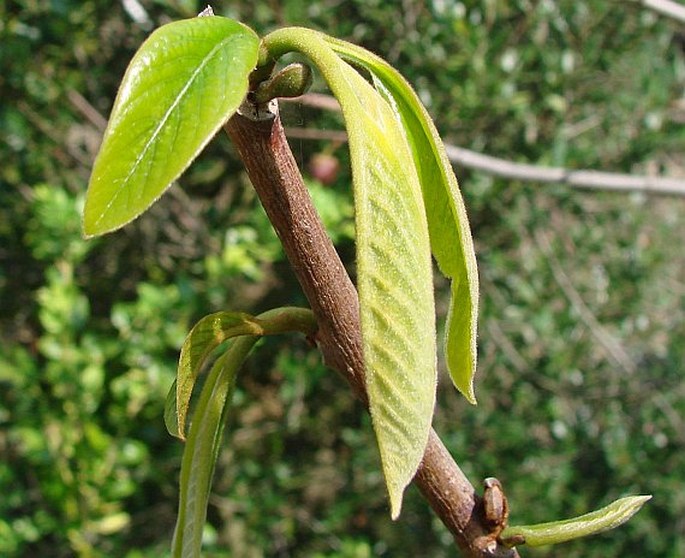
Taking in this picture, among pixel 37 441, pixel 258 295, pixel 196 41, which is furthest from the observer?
pixel 258 295

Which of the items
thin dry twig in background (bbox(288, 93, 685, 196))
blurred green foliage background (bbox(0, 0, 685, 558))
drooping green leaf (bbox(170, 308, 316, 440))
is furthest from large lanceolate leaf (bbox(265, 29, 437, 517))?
blurred green foliage background (bbox(0, 0, 685, 558))

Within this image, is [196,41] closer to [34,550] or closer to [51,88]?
[51,88]

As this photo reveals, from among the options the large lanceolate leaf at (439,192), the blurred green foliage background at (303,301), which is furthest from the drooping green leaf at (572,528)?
the blurred green foliage background at (303,301)

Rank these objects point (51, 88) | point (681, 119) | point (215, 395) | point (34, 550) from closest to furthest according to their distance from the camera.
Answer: point (215, 395) → point (51, 88) → point (34, 550) → point (681, 119)

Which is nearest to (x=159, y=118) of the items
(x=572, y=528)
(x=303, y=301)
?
(x=572, y=528)

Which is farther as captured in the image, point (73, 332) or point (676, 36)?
point (676, 36)

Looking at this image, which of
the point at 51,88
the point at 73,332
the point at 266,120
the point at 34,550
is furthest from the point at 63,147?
the point at 266,120

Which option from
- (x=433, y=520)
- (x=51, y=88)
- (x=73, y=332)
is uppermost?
(x=51, y=88)
